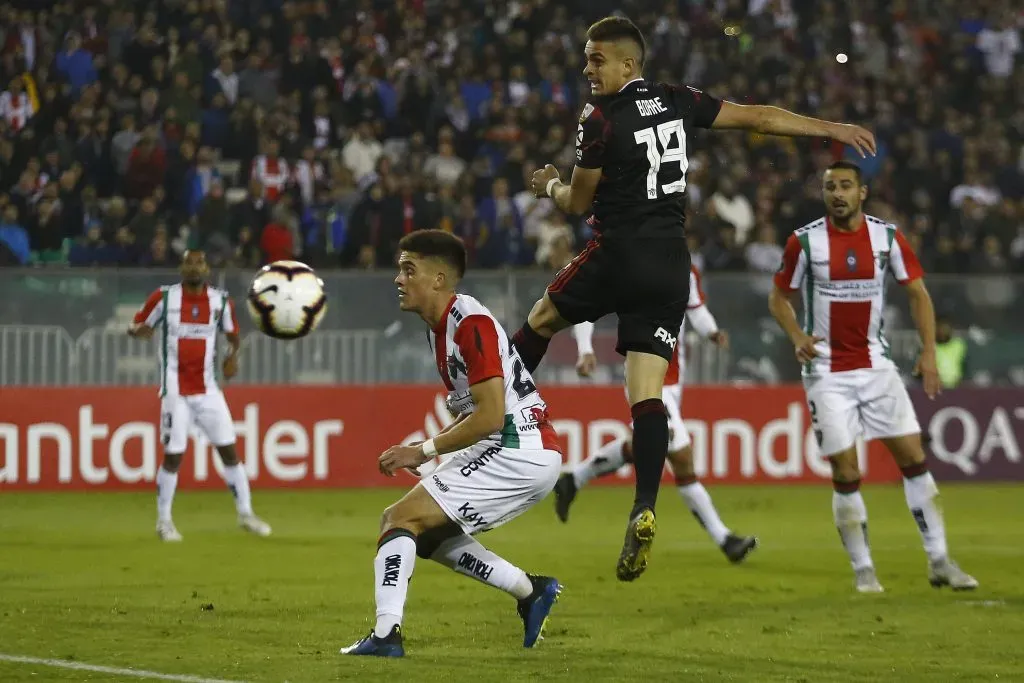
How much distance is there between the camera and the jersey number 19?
24.3 ft

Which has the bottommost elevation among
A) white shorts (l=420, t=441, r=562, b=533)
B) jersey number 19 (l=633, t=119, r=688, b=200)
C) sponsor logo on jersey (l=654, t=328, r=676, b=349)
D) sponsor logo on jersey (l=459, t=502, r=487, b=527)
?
sponsor logo on jersey (l=459, t=502, r=487, b=527)

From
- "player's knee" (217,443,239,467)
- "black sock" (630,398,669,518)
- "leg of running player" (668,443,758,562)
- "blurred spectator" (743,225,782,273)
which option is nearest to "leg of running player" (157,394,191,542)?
"player's knee" (217,443,239,467)

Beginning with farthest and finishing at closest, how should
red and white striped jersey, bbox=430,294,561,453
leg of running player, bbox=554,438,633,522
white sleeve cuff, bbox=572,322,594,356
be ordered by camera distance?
1. leg of running player, bbox=554,438,633,522
2. white sleeve cuff, bbox=572,322,594,356
3. red and white striped jersey, bbox=430,294,561,453

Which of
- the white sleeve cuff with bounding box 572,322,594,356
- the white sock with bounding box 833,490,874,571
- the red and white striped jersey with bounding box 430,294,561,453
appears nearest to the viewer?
the red and white striped jersey with bounding box 430,294,561,453

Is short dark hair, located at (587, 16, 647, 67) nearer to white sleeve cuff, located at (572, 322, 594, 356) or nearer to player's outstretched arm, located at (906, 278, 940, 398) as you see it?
player's outstretched arm, located at (906, 278, 940, 398)

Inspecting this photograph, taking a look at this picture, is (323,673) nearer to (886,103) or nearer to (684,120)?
(684,120)

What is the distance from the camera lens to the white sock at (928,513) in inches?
391

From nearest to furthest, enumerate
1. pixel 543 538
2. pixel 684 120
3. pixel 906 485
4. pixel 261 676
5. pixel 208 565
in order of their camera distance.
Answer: pixel 261 676 → pixel 684 120 → pixel 906 485 → pixel 208 565 → pixel 543 538

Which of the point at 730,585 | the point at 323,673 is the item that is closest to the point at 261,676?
the point at 323,673

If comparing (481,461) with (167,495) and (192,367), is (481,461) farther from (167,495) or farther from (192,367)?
(192,367)

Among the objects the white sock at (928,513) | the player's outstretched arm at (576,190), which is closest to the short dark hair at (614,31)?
the player's outstretched arm at (576,190)

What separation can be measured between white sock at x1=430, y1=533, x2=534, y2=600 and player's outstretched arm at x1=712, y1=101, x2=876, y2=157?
221 centimetres

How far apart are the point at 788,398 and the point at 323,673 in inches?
495

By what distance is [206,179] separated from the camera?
19.0 m
